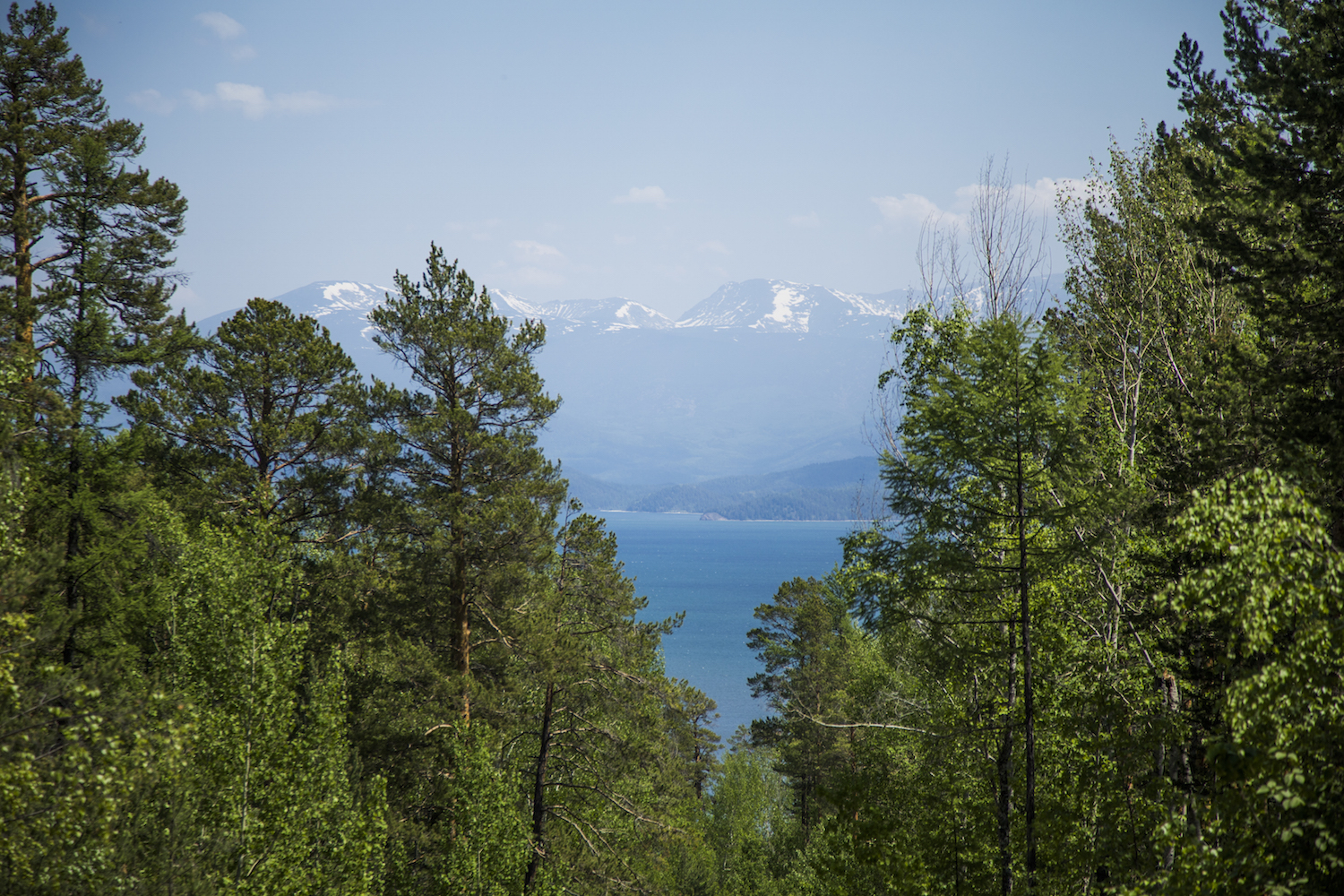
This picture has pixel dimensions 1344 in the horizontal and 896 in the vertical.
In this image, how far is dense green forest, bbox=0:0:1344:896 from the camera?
27.3ft

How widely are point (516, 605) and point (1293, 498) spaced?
15027mm

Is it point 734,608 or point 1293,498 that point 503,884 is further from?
point 734,608

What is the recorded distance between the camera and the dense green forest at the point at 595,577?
8.34 metres

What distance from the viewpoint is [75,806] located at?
328 inches

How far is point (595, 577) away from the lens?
1861 centimetres

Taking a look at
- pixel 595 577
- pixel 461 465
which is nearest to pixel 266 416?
pixel 461 465

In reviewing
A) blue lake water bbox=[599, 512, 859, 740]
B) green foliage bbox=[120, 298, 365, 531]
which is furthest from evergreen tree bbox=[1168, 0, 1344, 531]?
blue lake water bbox=[599, 512, 859, 740]

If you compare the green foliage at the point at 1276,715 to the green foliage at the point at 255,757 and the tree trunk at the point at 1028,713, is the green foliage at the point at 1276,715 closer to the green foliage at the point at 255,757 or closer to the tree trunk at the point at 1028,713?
the tree trunk at the point at 1028,713

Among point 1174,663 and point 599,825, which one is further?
point 599,825

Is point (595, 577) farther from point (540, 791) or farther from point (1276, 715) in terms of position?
point (1276, 715)

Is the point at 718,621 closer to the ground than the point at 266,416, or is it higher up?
closer to the ground

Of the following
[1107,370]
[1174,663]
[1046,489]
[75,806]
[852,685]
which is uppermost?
[1107,370]

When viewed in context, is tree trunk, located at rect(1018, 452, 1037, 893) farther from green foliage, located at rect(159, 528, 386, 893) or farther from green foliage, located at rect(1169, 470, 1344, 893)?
green foliage, located at rect(159, 528, 386, 893)

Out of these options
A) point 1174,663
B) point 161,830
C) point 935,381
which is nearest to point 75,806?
point 161,830
